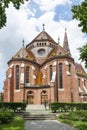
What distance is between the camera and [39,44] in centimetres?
7044

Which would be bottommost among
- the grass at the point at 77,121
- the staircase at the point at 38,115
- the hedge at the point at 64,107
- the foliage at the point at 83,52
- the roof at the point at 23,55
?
the grass at the point at 77,121

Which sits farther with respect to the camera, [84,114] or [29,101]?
[29,101]

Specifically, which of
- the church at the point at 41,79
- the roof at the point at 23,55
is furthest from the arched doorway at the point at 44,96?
the roof at the point at 23,55

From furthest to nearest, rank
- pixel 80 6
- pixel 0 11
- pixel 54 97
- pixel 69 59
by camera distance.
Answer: pixel 69 59 < pixel 54 97 < pixel 80 6 < pixel 0 11

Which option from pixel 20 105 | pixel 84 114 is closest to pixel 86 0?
pixel 84 114

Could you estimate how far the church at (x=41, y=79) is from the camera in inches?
2293

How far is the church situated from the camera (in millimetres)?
58250

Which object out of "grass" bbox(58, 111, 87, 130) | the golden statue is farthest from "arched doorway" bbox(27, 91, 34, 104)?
"grass" bbox(58, 111, 87, 130)

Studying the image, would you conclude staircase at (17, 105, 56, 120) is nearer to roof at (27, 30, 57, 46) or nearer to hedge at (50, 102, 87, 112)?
hedge at (50, 102, 87, 112)

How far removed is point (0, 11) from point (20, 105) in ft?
71.1

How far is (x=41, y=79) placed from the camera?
63531 millimetres

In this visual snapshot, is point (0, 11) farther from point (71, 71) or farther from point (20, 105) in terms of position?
point (71, 71)

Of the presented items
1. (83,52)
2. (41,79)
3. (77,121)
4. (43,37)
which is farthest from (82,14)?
(43,37)

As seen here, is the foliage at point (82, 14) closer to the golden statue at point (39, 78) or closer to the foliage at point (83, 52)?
the foliage at point (83, 52)
